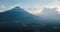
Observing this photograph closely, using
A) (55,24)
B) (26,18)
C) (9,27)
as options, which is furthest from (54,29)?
(9,27)

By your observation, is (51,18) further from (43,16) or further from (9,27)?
(9,27)

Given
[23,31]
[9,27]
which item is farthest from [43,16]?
[9,27]

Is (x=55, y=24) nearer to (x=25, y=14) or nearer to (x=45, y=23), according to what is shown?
(x=45, y=23)

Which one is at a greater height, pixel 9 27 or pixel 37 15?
pixel 37 15

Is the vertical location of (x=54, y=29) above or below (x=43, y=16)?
below

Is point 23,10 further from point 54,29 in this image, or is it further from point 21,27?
point 54,29

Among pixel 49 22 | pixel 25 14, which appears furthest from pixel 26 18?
pixel 49 22

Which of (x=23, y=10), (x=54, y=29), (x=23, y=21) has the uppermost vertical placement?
(x=23, y=10)
